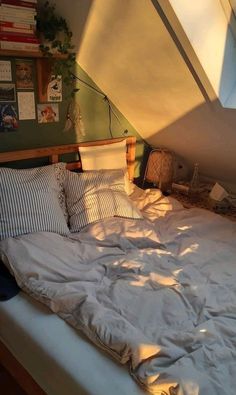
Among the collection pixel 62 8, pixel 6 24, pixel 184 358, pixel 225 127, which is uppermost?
pixel 62 8

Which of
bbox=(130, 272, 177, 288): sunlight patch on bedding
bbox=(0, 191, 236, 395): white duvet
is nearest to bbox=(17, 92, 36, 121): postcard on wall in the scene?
bbox=(0, 191, 236, 395): white duvet

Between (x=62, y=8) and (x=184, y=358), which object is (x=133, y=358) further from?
(x=62, y=8)

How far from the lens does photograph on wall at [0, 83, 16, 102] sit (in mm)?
2064

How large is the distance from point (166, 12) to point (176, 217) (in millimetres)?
1299

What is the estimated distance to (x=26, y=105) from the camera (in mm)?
2197

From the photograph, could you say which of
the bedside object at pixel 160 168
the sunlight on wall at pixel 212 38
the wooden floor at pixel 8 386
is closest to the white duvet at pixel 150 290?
the wooden floor at pixel 8 386

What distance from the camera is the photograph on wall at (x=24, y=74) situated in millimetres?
2105

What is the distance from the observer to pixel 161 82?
2.16 meters

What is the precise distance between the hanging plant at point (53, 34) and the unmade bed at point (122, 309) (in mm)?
944

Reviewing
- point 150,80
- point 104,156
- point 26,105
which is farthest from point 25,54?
point 104,156

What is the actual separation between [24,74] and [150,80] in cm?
78

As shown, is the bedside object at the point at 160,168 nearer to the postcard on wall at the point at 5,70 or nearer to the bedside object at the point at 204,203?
the bedside object at the point at 204,203

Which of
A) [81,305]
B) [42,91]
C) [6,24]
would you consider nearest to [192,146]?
[42,91]

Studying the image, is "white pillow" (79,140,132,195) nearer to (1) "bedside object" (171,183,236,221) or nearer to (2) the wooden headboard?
(2) the wooden headboard
